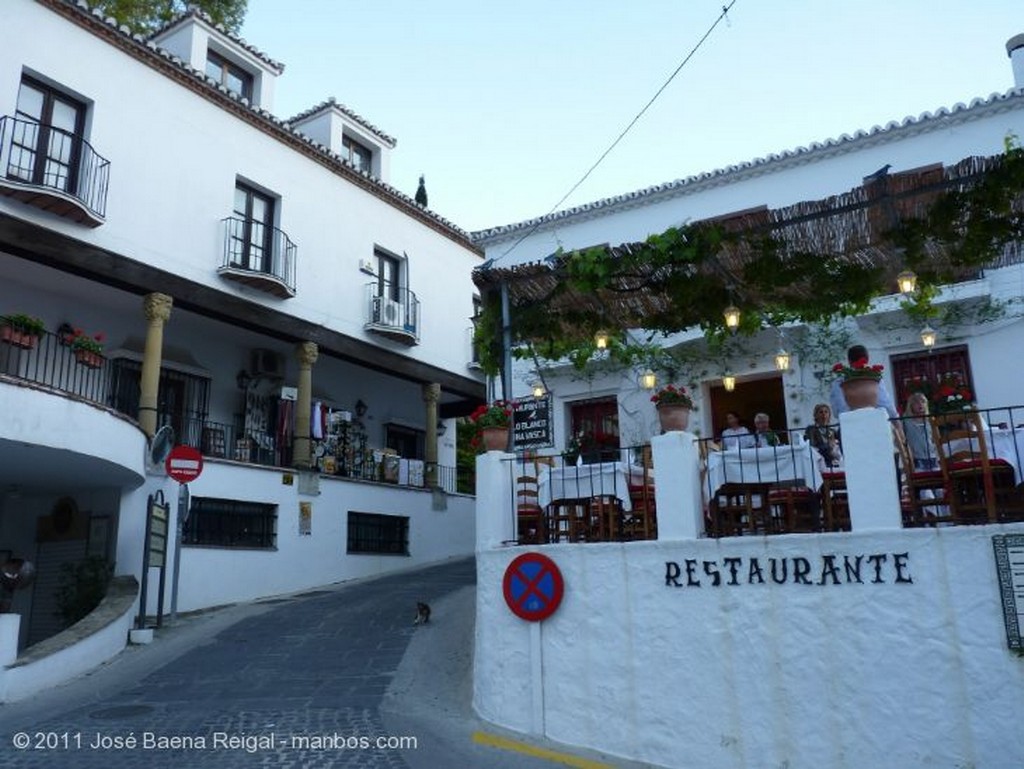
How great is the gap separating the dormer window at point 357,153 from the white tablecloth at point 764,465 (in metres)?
15.9

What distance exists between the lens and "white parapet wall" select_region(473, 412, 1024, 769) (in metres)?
5.96

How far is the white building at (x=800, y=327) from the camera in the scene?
13.9 metres

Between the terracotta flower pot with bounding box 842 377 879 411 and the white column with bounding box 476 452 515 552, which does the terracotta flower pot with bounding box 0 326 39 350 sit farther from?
the terracotta flower pot with bounding box 842 377 879 411

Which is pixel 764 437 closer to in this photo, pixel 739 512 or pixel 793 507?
pixel 739 512

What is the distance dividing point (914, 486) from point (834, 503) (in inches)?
33.1

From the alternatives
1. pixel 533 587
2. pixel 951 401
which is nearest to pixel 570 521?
pixel 533 587

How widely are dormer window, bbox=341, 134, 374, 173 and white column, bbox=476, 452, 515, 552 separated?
14.4m

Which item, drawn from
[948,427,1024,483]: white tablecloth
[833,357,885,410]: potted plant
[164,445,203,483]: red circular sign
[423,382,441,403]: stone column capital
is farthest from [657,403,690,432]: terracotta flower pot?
[423,382,441,403]: stone column capital

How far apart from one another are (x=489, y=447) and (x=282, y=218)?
34.9 ft

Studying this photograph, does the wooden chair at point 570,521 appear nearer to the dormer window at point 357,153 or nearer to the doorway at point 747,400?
the doorway at point 747,400

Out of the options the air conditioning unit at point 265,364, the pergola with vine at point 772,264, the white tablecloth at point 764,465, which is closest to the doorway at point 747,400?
the pergola with vine at point 772,264

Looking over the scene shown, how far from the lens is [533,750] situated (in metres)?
7.16

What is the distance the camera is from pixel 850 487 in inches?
263

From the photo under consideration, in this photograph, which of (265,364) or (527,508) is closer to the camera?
(527,508)
